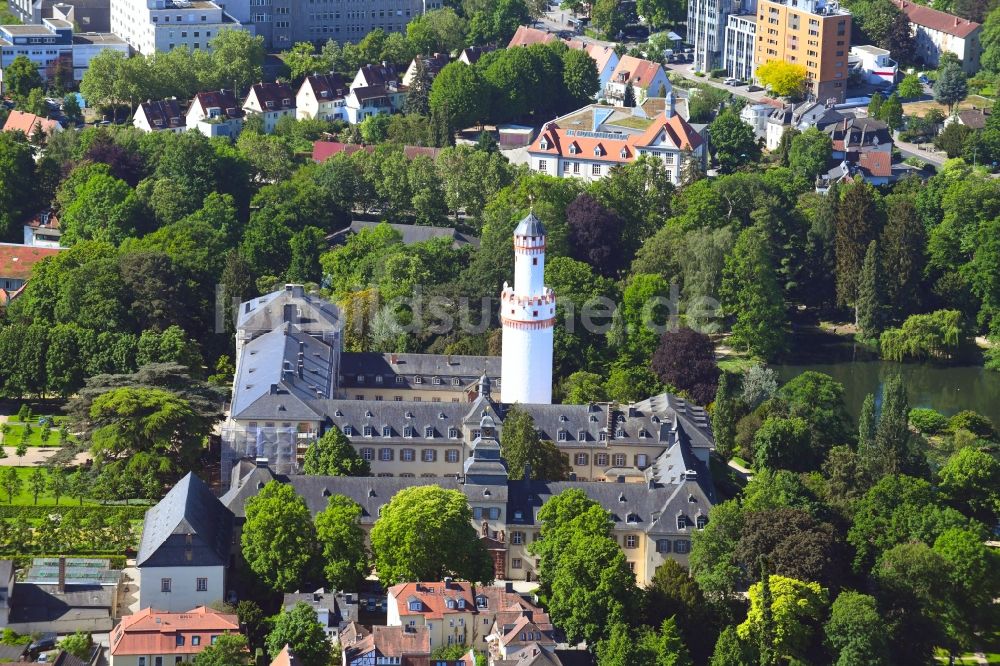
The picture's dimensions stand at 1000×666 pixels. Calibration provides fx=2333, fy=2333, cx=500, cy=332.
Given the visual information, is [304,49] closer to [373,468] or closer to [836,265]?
[836,265]

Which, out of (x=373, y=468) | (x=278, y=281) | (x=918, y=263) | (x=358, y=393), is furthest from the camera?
(x=918, y=263)

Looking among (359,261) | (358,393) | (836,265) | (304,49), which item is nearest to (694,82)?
(304,49)

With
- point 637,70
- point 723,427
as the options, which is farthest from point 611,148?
point 723,427

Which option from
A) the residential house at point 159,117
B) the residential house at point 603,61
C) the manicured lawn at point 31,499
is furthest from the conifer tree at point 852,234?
the manicured lawn at point 31,499

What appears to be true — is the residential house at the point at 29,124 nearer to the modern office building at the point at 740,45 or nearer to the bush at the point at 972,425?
the modern office building at the point at 740,45

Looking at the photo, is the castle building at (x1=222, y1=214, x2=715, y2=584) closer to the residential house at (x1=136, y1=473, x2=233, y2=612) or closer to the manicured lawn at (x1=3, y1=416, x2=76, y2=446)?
the residential house at (x1=136, y1=473, x2=233, y2=612)

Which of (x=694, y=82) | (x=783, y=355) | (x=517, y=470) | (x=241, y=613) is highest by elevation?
(x=694, y=82)

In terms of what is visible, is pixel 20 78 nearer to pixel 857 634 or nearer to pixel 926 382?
pixel 926 382
